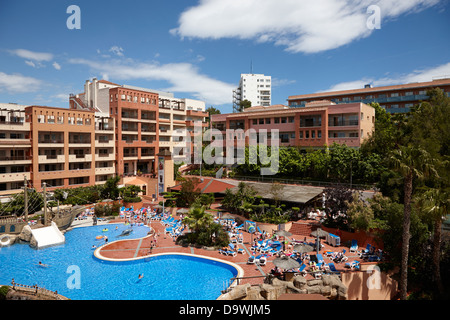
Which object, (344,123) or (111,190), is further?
(344,123)

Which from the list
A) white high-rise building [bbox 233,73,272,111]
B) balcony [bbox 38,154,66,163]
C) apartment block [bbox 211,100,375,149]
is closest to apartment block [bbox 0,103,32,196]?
balcony [bbox 38,154,66,163]

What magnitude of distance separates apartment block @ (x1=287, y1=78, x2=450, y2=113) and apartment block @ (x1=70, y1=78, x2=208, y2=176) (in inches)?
1290

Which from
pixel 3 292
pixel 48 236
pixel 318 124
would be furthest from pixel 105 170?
pixel 318 124

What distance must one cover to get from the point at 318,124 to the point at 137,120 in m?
32.9

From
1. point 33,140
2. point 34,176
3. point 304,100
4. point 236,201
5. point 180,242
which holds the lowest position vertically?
point 180,242

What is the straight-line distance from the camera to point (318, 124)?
4906 centimetres

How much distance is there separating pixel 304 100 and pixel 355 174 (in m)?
49.2

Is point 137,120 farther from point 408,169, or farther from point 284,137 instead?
point 408,169

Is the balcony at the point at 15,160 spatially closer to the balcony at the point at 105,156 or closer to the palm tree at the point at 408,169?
the balcony at the point at 105,156

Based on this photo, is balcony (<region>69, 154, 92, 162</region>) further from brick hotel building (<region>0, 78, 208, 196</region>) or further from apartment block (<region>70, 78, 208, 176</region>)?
apartment block (<region>70, 78, 208, 176</region>)

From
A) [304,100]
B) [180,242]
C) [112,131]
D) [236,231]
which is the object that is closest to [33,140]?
[112,131]
